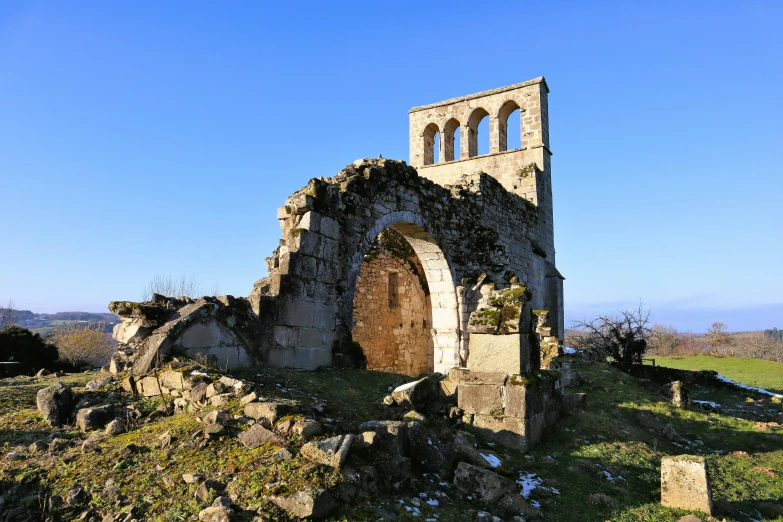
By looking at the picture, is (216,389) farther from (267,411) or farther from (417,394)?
(417,394)

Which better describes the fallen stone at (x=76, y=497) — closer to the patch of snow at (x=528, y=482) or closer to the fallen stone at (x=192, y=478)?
the fallen stone at (x=192, y=478)

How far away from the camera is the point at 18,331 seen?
10633 mm

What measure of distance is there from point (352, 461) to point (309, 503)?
673 millimetres

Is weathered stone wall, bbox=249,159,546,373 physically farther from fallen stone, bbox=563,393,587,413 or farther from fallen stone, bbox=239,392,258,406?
fallen stone, bbox=563,393,587,413

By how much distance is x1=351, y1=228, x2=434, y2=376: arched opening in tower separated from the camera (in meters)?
15.0

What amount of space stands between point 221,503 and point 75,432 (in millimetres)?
2072

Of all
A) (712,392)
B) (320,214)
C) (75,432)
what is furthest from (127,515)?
(712,392)

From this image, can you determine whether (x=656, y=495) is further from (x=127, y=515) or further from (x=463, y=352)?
(x=463, y=352)

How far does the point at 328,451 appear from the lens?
12.1ft

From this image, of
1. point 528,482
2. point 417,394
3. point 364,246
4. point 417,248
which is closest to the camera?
point 528,482

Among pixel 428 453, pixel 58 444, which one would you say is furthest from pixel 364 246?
pixel 58 444

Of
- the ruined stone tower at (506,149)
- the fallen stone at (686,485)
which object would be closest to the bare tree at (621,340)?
the ruined stone tower at (506,149)

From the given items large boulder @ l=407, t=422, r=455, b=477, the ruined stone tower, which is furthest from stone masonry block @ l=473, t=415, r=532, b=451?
the ruined stone tower

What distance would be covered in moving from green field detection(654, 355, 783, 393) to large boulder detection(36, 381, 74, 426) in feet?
55.8
